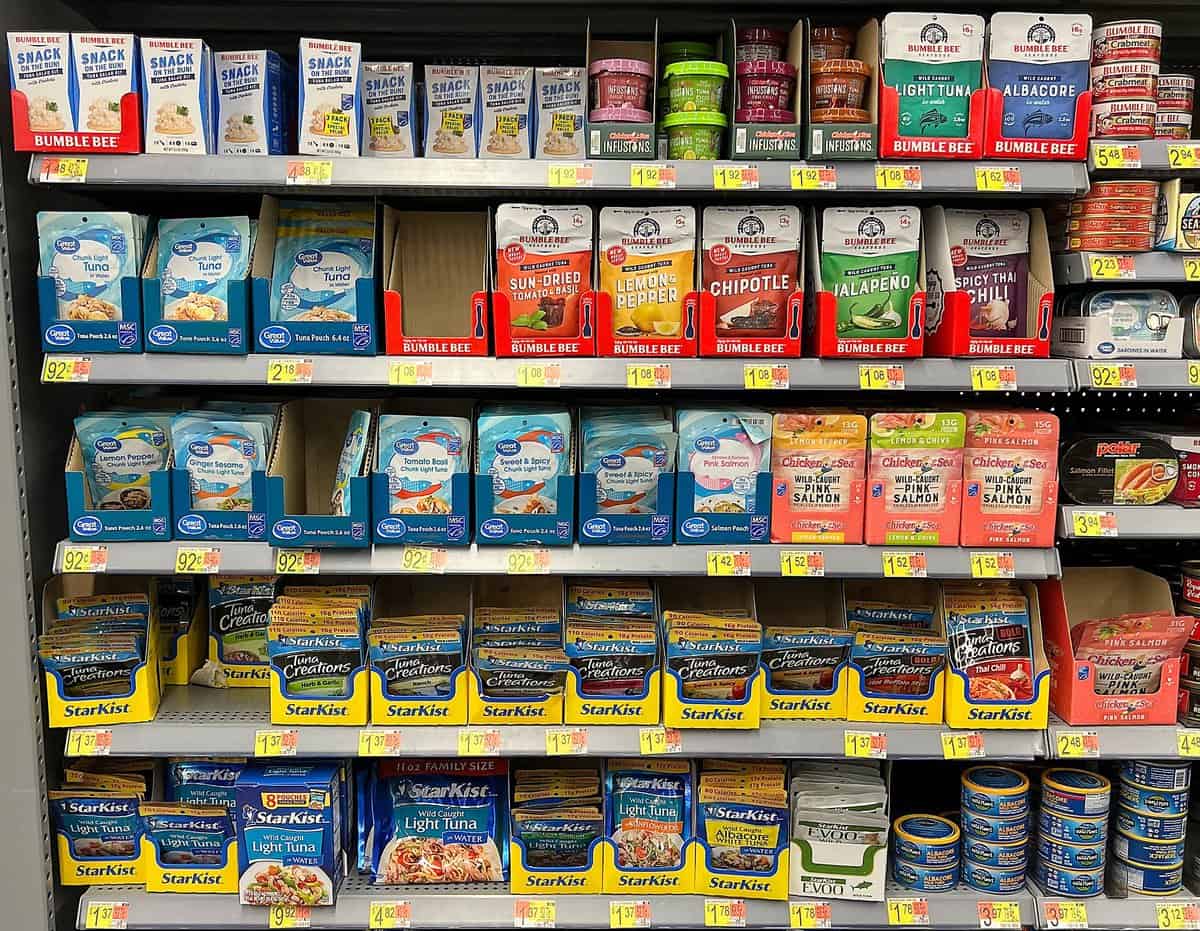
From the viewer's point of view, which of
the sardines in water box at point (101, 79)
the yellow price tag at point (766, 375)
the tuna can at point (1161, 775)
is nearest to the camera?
the sardines in water box at point (101, 79)

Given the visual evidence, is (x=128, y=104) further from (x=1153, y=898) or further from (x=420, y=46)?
(x=1153, y=898)

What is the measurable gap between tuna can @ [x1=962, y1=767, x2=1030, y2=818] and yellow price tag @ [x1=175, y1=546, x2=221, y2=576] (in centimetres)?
186

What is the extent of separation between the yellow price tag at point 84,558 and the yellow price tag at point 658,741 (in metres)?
1.29

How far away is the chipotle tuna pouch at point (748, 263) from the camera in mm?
2205

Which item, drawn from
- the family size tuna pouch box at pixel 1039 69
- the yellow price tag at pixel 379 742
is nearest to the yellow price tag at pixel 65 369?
the yellow price tag at pixel 379 742

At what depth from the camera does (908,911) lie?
2.28 metres

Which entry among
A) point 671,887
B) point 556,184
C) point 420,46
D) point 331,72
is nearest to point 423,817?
point 671,887

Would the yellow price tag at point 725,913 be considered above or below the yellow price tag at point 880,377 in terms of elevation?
below

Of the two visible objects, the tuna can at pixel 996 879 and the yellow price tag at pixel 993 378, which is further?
the tuna can at pixel 996 879

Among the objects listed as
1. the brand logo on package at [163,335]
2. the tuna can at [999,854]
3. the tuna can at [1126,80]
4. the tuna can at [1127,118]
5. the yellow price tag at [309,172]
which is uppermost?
the tuna can at [1126,80]

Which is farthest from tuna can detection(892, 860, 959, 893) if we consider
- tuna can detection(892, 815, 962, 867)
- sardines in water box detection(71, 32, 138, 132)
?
sardines in water box detection(71, 32, 138, 132)

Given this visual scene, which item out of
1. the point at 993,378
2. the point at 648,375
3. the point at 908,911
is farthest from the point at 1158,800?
the point at 648,375

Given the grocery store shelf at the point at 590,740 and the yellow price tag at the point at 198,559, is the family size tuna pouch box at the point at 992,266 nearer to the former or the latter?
the grocery store shelf at the point at 590,740

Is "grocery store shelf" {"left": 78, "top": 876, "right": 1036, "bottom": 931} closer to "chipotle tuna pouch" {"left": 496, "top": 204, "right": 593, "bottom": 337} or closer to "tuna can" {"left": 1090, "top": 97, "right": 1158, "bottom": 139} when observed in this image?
"chipotle tuna pouch" {"left": 496, "top": 204, "right": 593, "bottom": 337}
